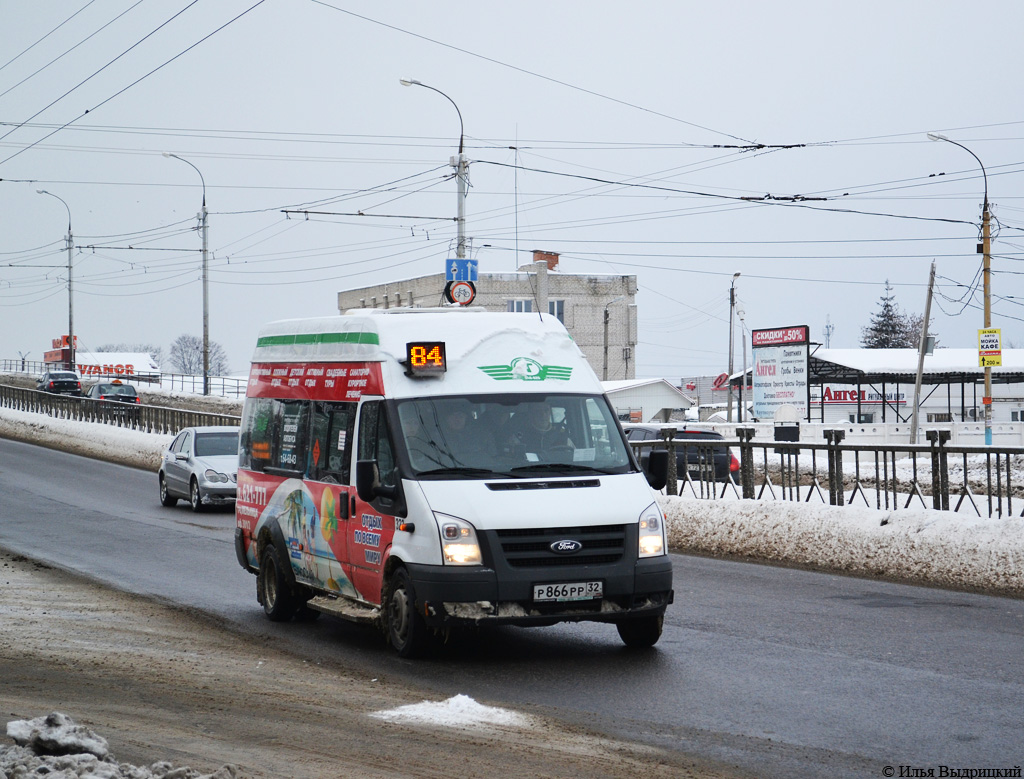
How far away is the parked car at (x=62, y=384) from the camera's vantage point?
2724 inches

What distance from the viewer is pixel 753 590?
1279 cm

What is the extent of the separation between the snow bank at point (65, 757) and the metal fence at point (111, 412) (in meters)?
27.8

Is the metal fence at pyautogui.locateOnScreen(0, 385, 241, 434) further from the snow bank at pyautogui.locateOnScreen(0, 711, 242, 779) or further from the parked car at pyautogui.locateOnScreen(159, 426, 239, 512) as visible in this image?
the snow bank at pyautogui.locateOnScreen(0, 711, 242, 779)

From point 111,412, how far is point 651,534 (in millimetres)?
37375

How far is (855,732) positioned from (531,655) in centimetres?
311

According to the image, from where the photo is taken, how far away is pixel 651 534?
8.95 meters

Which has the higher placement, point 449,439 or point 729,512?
point 449,439

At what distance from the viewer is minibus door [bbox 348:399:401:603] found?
29.8 feet

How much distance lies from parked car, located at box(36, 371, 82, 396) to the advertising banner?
37638 mm

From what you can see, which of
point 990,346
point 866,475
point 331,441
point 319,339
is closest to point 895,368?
point 990,346

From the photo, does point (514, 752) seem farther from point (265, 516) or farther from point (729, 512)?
point (729, 512)

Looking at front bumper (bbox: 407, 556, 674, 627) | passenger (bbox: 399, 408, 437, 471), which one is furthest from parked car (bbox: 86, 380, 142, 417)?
front bumper (bbox: 407, 556, 674, 627)

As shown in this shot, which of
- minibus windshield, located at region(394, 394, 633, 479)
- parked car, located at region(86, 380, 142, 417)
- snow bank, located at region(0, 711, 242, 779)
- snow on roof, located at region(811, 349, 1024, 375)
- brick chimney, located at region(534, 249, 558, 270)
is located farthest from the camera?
brick chimney, located at region(534, 249, 558, 270)

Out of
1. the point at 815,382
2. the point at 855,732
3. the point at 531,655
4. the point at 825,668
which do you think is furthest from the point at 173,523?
the point at 815,382
